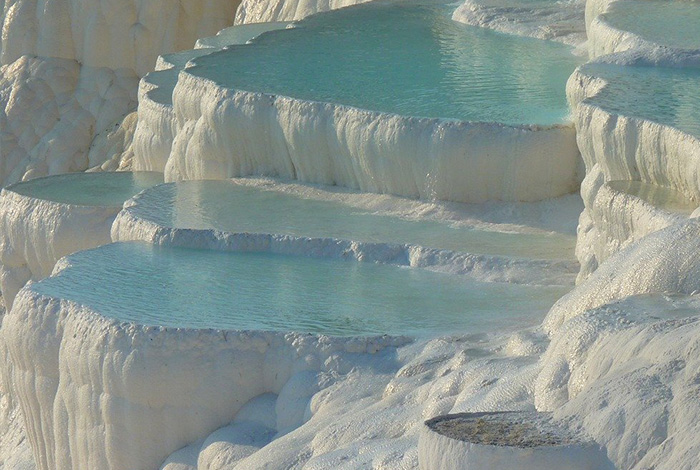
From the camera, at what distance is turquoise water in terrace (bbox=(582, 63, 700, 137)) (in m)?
Answer: 7.18

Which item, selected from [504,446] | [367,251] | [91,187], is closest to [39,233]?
[91,187]

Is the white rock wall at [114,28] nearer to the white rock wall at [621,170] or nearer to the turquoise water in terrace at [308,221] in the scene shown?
the turquoise water in terrace at [308,221]

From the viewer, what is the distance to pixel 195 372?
256 inches

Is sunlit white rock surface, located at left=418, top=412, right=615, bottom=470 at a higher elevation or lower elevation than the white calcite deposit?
higher

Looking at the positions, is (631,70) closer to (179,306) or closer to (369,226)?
(369,226)

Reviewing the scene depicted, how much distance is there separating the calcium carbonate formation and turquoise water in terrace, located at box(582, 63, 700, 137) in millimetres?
25

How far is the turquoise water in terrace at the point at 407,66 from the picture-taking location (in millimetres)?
9008

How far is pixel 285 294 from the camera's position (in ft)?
23.2

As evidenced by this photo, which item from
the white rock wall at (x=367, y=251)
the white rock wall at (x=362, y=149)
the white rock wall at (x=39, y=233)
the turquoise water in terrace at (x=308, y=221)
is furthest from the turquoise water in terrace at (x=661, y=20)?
the white rock wall at (x=39, y=233)

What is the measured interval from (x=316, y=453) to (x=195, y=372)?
1.00m

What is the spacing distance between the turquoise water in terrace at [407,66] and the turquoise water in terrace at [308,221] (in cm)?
65

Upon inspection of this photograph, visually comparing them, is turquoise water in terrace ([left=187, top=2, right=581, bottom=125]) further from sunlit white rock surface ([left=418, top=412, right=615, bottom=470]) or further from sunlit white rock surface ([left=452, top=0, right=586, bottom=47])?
sunlit white rock surface ([left=418, top=412, right=615, bottom=470])

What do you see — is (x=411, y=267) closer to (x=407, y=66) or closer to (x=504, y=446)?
(x=407, y=66)

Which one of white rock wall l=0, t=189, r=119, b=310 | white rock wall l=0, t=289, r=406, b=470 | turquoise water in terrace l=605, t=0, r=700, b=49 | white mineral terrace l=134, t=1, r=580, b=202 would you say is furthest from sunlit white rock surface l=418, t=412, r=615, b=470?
white rock wall l=0, t=189, r=119, b=310
